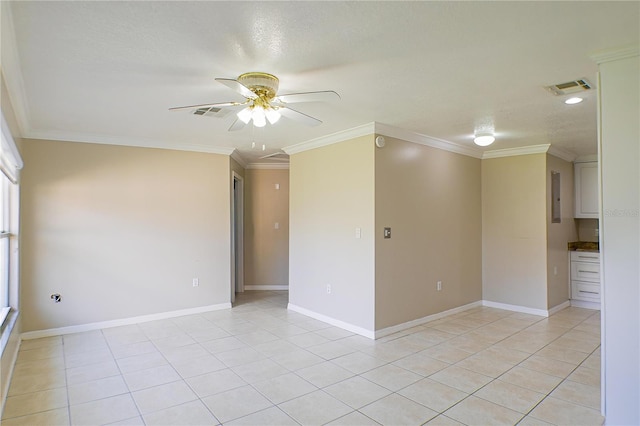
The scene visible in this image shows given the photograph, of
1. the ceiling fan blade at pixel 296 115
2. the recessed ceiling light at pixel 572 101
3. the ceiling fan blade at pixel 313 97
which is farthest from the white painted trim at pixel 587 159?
the ceiling fan blade at pixel 313 97

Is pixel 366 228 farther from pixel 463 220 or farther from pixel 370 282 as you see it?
pixel 463 220

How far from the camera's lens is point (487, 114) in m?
3.44

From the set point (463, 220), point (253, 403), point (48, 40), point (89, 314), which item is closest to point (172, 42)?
point (48, 40)

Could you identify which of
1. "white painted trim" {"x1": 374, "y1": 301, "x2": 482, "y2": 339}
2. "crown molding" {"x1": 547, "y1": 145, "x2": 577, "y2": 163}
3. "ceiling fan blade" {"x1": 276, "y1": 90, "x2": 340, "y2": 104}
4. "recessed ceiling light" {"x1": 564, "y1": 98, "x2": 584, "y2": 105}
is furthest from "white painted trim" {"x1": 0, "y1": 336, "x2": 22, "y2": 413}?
"crown molding" {"x1": 547, "y1": 145, "x2": 577, "y2": 163}

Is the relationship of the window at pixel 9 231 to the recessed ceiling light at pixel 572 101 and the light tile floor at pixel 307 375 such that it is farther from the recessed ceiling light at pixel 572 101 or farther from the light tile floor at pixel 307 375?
the recessed ceiling light at pixel 572 101

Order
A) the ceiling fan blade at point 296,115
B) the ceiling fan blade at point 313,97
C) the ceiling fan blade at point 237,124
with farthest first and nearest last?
1. the ceiling fan blade at point 237,124
2. the ceiling fan blade at point 296,115
3. the ceiling fan blade at point 313,97

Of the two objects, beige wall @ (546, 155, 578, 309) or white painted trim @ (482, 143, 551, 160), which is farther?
beige wall @ (546, 155, 578, 309)

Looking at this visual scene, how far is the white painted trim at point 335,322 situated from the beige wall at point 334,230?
4 cm

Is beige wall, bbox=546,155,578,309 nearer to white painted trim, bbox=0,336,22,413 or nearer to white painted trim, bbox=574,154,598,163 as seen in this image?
white painted trim, bbox=574,154,598,163

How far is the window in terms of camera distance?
332cm

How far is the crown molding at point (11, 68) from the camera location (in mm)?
1771

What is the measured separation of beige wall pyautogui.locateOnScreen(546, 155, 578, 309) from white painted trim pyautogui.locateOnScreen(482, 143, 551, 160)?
213mm

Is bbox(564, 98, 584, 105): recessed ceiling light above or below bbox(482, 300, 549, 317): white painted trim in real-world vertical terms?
above

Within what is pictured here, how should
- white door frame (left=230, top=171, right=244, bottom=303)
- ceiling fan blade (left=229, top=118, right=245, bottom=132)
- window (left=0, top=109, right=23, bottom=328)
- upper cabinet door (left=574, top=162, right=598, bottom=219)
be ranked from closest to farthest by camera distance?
ceiling fan blade (left=229, top=118, right=245, bottom=132), window (left=0, top=109, right=23, bottom=328), upper cabinet door (left=574, top=162, right=598, bottom=219), white door frame (left=230, top=171, right=244, bottom=303)
